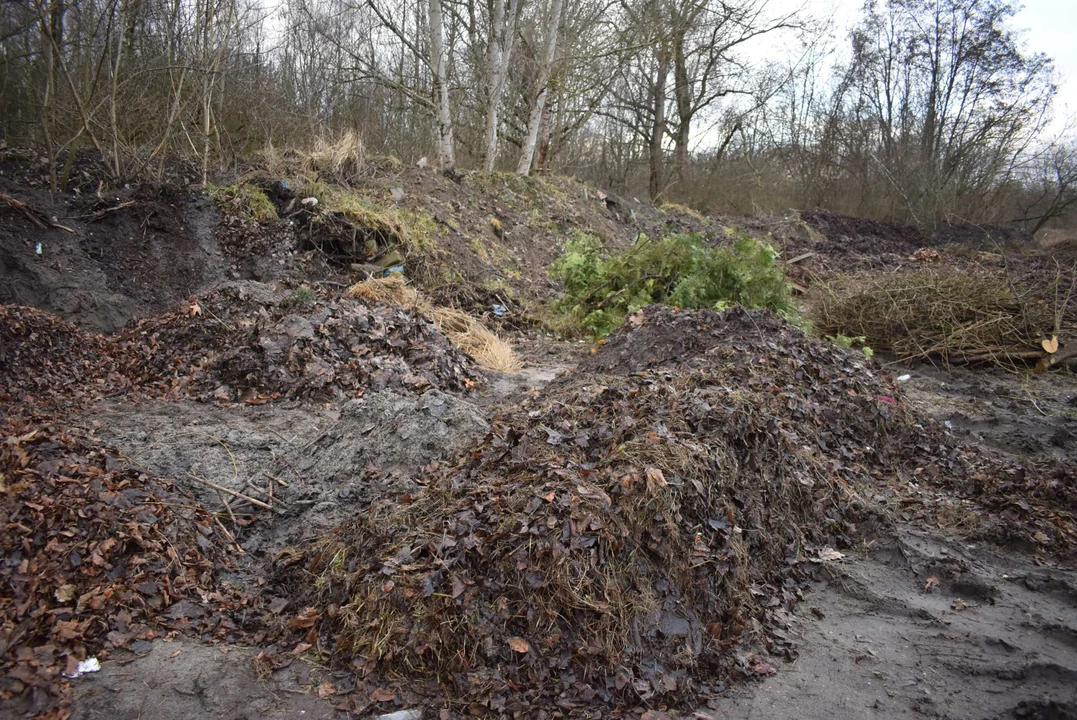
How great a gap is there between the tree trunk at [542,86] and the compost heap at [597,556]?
11364 millimetres

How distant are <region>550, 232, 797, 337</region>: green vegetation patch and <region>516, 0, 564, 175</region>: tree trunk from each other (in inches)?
190

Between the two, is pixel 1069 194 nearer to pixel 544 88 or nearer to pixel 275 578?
pixel 544 88

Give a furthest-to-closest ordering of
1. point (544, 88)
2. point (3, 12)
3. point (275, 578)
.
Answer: point (544, 88) < point (3, 12) < point (275, 578)

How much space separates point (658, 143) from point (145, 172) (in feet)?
53.1

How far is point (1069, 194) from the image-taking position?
77.3 feet

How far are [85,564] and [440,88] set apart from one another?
1178 centimetres

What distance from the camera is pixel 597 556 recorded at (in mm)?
3016

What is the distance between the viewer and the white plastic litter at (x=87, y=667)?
259cm

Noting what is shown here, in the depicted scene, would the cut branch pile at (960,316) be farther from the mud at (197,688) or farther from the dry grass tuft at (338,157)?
the mud at (197,688)

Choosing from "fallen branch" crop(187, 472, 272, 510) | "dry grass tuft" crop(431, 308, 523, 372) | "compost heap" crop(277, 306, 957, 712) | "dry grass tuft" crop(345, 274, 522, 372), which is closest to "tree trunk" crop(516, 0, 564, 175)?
"dry grass tuft" crop(345, 274, 522, 372)

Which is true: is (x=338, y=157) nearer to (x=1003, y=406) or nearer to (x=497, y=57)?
(x=497, y=57)

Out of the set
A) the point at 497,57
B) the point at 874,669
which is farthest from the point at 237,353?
the point at 497,57

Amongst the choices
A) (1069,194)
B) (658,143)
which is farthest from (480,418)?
(1069,194)

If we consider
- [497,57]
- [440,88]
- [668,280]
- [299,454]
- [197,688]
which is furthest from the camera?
[497,57]
